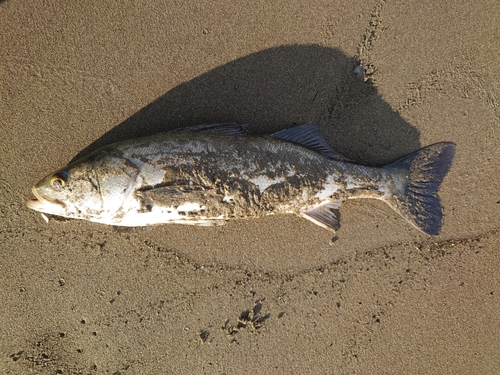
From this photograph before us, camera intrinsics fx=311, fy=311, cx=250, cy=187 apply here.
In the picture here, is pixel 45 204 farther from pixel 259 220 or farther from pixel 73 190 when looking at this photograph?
pixel 259 220

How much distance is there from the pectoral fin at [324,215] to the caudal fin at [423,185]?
0.73m

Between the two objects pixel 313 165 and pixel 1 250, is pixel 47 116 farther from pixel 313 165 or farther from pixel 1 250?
pixel 313 165

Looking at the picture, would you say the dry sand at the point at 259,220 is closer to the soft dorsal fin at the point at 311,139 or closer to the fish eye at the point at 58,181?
the soft dorsal fin at the point at 311,139

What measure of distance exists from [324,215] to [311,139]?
3.12 feet

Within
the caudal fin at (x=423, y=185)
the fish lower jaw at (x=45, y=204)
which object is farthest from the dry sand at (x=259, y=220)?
the fish lower jaw at (x=45, y=204)

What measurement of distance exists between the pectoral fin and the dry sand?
25 cm

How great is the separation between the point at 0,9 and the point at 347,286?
557 centimetres

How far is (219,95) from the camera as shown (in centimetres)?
392

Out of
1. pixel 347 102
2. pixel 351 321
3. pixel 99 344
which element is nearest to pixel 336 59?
pixel 347 102

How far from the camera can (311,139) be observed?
3.85 meters

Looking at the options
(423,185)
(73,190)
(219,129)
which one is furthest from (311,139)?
(73,190)

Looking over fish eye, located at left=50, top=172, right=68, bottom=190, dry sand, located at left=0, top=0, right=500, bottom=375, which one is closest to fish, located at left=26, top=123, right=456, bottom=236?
fish eye, located at left=50, top=172, right=68, bottom=190

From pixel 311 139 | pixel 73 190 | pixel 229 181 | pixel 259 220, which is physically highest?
pixel 311 139

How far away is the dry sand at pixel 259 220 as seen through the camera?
3885mm
